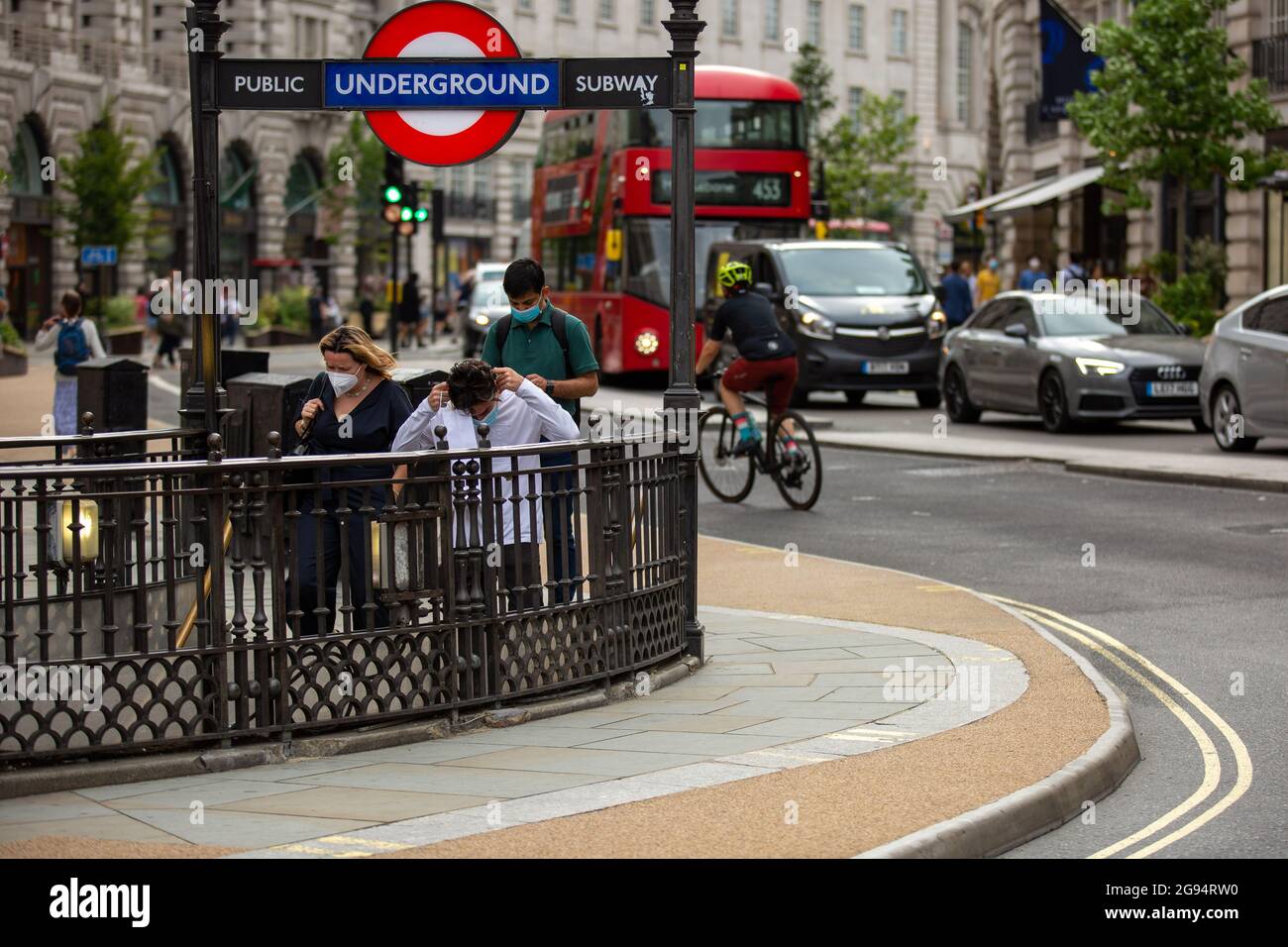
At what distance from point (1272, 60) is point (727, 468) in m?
20.4

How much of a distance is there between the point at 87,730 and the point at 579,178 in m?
26.7

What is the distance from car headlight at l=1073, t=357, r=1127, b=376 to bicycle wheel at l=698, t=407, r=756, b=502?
6429 millimetres

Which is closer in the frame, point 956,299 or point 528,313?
point 528,313

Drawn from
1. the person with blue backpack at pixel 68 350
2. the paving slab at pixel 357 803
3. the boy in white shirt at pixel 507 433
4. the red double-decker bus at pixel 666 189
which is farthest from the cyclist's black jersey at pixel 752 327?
the red double-decker bus at pixel 666 189

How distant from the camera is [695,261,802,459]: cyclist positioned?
16.2m

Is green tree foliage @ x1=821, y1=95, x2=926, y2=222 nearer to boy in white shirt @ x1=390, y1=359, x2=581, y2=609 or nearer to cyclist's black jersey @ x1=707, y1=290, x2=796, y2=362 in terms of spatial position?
cyclist's black jersey @ x1=707, y1=290, x2=796, y2=362

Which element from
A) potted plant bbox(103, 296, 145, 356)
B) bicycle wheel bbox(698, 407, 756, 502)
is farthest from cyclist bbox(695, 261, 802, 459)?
potted plant bbox(103, 296, 145, 356)

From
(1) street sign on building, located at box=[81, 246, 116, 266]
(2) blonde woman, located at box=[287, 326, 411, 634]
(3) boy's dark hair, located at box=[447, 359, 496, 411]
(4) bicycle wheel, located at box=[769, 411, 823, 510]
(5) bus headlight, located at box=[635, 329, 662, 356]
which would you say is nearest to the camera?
(2) blonde woman, located at box=[287, 326, 411, 634]

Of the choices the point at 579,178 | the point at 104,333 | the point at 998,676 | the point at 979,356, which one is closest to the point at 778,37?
the point at 104,333

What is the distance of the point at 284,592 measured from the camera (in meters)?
7.52

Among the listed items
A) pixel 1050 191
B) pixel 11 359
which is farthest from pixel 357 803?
pixel 1050 191

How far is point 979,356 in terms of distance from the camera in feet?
81.7

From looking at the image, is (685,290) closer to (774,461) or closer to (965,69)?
(774,461)
